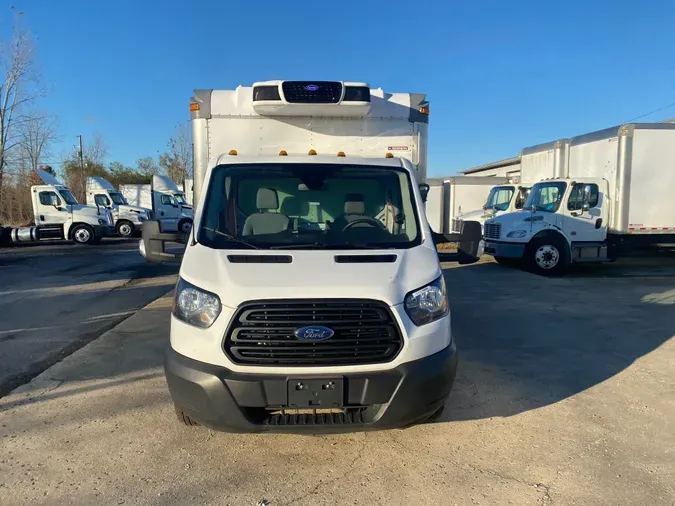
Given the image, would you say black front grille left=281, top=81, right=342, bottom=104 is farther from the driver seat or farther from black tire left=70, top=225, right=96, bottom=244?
black tire left=70, top=225, right=96, bottom=244

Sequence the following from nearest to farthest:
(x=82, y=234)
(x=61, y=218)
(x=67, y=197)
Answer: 1. (x=61, y=218)
2. (x=82, y=234)
3. (x=67, y=197)

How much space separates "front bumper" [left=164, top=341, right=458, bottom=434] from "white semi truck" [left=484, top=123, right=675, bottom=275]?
10612 millimetres

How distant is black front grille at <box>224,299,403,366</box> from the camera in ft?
10.3

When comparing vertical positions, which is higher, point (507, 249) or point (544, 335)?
point (507, 249)

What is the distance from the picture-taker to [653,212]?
1269cm

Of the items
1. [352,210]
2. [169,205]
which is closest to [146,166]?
[169,205]

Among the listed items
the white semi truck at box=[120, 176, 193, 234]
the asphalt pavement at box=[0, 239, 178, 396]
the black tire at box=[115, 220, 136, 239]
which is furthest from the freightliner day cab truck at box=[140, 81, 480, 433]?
the black tire at box=[115, 220, 136, 239]

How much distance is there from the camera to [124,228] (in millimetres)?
26531

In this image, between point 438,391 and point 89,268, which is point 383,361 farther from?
point 89,268

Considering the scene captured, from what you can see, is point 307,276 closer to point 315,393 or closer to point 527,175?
point 315,393

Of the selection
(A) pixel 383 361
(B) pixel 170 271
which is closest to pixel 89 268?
(B) pixel 170 271

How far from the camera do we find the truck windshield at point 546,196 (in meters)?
12.9

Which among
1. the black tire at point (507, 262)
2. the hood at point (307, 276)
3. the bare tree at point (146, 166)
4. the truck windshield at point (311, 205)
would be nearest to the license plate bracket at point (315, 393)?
the hood at point (307, 276)

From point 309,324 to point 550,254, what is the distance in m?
11.3
